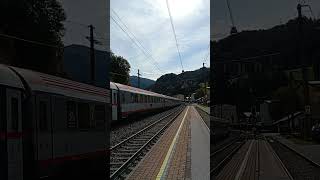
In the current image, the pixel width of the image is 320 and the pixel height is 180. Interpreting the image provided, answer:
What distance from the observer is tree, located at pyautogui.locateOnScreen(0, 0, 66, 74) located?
23.0 feet

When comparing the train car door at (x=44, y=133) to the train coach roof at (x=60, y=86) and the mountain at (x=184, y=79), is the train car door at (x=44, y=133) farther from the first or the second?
the mountain at (x=184, y=79)

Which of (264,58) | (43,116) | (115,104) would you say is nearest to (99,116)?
(43,116)

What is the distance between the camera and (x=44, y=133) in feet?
25.7

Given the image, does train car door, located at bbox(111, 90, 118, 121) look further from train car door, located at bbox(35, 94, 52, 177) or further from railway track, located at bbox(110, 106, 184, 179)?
train car door, located at bbox(35, 94, 52, 177)

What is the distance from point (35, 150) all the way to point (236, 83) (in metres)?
3.28

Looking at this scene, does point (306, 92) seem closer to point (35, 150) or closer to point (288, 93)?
point (288, 93)

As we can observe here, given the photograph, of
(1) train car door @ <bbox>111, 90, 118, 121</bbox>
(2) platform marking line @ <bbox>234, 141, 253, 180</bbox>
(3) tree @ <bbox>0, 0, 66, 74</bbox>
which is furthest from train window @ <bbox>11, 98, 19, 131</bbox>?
(1) train car door @ <bbox>111, 90, 118, 121</bbox>

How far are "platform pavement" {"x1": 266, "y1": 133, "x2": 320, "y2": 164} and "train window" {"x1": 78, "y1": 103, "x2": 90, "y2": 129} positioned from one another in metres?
4.09

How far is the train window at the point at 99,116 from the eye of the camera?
10078 millimetres

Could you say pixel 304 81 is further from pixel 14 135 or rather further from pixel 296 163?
pixel 14 135

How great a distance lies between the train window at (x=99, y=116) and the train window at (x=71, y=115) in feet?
3.01

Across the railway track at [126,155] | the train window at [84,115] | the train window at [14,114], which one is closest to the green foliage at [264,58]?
the train window at [14,114]

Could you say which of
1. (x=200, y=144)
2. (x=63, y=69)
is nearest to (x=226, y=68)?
(x=63, y=69)

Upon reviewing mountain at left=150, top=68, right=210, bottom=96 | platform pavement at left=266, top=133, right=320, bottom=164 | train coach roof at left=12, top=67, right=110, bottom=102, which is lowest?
platform pavement at left=266, top=133, right=320, bottom=164
